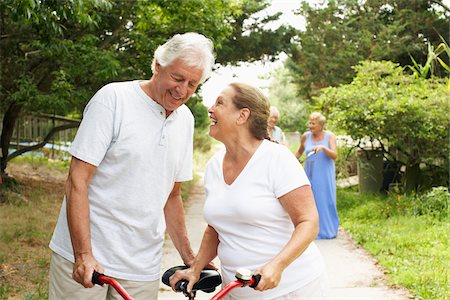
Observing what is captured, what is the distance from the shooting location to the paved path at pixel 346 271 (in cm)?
580

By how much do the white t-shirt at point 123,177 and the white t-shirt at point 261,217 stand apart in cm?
28

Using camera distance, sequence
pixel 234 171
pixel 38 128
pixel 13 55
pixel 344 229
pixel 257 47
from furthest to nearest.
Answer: pixel 38 128, pixel 257 47, pixel 13 55, pixel 344 229, pixel 234 171

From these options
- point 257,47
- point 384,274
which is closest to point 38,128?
point 257,47

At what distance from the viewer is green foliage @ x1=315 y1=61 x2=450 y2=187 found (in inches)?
428

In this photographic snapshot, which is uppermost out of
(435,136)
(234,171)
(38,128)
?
(234,171)

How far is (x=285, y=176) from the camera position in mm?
2576

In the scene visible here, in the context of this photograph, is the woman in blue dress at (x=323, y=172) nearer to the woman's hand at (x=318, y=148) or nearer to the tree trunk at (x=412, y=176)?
the woman's hand at (x=318, y=148)

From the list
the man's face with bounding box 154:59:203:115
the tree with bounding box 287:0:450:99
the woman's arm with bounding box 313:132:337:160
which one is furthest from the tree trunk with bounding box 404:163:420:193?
the man's face with bounding box 154:59:203:115

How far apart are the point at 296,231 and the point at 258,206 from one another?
0.18m

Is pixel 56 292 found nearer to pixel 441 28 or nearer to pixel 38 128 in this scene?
pixel 38 128

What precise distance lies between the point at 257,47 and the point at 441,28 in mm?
6186

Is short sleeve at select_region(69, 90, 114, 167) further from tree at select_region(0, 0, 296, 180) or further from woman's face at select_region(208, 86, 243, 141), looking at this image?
tree at select_region(0, 0, 296, 180)

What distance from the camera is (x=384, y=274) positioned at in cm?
650

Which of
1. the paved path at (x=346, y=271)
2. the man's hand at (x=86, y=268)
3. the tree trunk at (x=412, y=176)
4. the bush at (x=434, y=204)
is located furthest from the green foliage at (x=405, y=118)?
the man's hand at (x=86, y=268)
